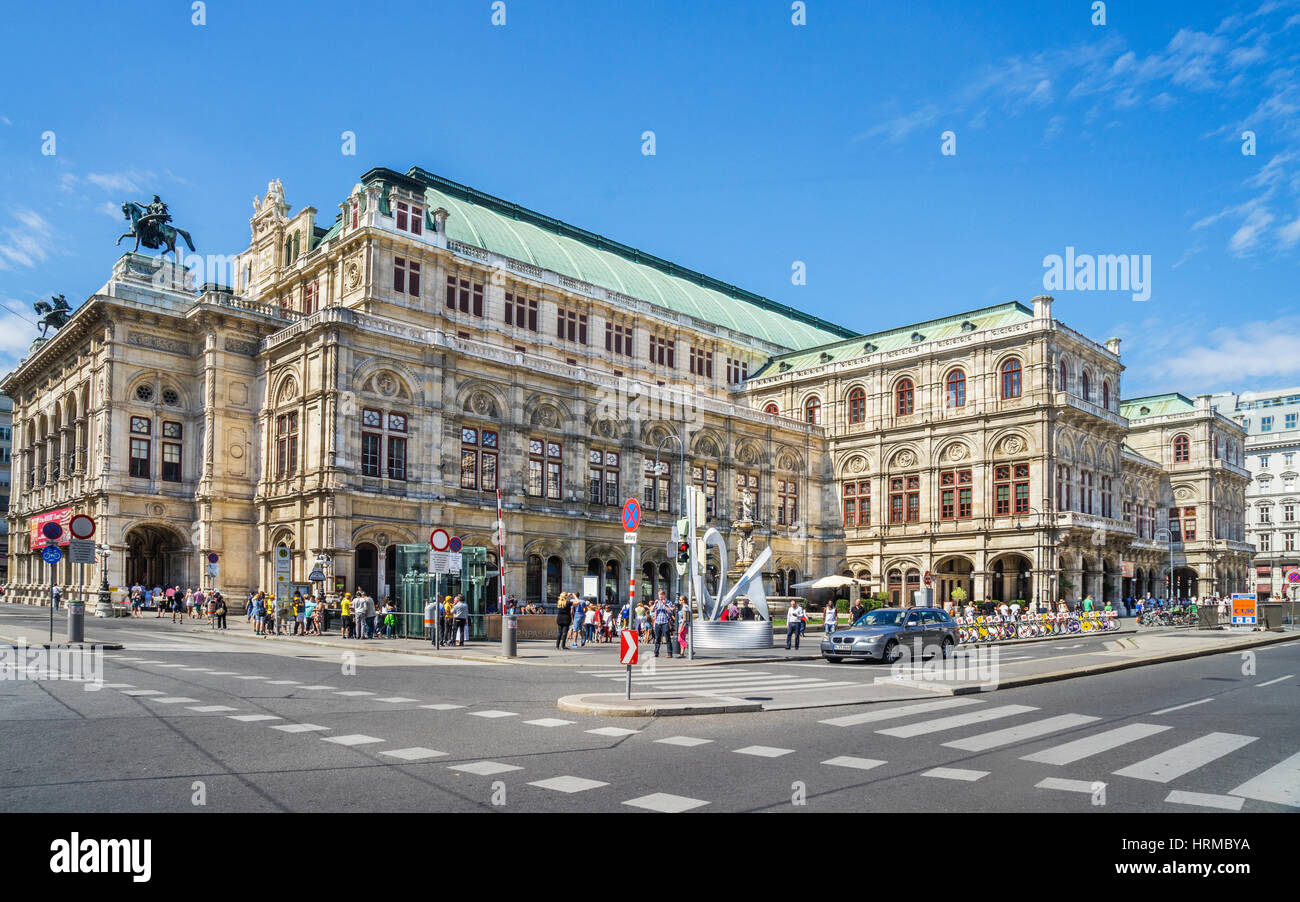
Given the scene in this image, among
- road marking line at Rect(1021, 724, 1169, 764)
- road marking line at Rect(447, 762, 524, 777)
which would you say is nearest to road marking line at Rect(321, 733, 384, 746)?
road marking line at Rect(447, 762, 524, 777)

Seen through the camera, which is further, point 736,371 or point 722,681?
point 736,371

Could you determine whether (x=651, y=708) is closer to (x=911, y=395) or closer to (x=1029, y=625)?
(x=1029, y=625)

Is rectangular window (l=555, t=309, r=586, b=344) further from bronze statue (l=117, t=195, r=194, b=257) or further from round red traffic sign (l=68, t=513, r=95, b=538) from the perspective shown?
round red traffic sign (l=68, t=513, r=95, b=538)

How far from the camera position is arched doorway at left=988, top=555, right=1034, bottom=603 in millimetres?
61062

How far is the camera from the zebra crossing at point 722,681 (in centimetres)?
1809

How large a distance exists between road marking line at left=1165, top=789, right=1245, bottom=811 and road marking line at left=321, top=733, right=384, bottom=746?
8.57m

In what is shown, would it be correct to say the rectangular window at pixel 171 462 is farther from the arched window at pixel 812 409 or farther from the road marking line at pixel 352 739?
the road marking line at pixel 352 739

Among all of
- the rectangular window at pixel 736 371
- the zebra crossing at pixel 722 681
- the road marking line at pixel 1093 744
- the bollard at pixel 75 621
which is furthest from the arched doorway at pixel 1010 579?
the bollard at pixel 75 621

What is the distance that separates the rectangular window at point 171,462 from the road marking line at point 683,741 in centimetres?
4709

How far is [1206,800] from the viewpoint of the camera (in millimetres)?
8648

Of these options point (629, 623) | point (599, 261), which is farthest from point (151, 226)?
point (629, 623)

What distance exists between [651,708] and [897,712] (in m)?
3.93
